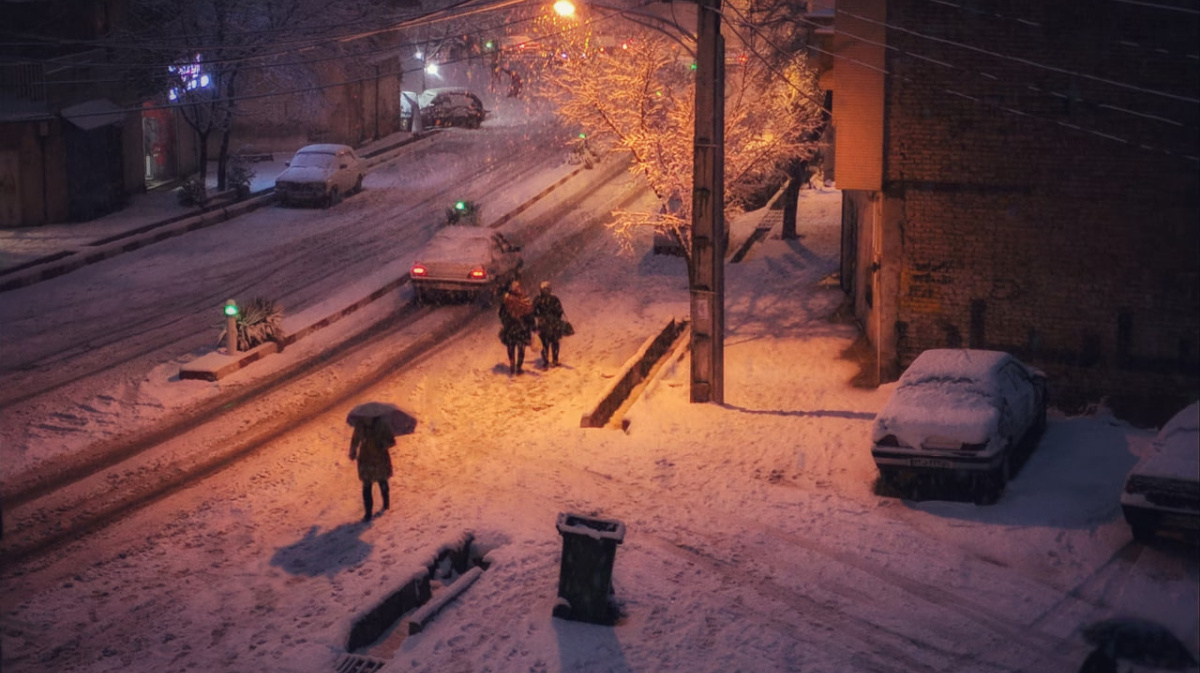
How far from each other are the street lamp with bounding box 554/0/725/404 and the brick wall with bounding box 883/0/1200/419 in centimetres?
284

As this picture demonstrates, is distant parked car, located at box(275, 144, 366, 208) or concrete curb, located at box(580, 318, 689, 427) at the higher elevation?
distant parked car, located at box(275, 144, 366, 208)

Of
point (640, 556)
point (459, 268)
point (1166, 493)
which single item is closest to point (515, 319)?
point (459, 268)

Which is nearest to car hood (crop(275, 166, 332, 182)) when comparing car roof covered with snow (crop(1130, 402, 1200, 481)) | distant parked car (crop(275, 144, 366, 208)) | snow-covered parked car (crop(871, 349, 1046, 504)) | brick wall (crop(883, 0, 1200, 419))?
distant parked car (crop(275, 144, 366, 208))

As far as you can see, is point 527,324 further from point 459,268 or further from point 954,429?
point 954,429

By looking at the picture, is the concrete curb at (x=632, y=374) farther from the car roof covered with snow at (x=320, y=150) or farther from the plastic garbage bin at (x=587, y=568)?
the car roof covered with snow at (x=320, y=150)

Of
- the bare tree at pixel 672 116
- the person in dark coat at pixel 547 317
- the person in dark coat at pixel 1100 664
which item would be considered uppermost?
the bare tree at pixel 672 116

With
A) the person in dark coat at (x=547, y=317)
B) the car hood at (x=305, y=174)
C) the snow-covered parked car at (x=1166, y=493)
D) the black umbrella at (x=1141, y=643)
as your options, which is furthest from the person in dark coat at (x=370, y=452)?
the car hood at (x=305, y=174)

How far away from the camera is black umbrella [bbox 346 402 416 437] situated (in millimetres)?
13031

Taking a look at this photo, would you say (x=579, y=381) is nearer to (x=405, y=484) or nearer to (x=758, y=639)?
(x=405, y=484)

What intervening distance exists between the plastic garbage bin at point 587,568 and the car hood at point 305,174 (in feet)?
85.8

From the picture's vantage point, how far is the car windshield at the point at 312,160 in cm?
3516

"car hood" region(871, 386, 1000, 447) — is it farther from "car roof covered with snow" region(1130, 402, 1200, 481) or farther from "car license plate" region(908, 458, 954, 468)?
"car roof covered with snow" region(1130, 402, 1200, 481)

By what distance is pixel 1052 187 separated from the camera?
17.2 metres

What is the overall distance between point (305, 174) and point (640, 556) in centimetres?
2543
